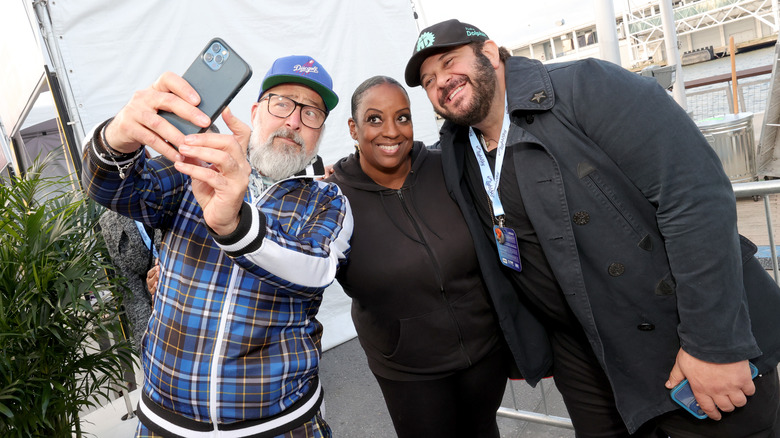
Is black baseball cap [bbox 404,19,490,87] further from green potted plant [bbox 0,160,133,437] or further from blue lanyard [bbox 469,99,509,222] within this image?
green potted plant [bbox 0,160,133,437]

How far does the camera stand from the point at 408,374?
2.09 meters

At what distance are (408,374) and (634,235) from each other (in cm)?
110

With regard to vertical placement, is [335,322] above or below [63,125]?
below

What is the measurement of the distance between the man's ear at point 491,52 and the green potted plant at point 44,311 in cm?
237

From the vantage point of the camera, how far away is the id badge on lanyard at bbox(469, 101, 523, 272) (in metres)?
1.78

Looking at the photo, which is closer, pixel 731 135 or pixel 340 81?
pixel 340 81

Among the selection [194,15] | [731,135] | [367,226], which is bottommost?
[731,135]

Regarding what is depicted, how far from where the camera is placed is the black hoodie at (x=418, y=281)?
6.52 feet

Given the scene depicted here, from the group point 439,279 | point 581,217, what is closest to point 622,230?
point 581,217

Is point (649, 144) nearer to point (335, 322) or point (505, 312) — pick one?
point (505, 312)

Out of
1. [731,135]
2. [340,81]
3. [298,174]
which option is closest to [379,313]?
[298,174]

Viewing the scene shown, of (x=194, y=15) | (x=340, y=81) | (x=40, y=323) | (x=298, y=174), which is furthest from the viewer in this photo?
(x=340, y=81)

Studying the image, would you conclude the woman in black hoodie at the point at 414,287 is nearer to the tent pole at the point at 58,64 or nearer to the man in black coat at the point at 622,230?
the man in black coat at the point at 622,230

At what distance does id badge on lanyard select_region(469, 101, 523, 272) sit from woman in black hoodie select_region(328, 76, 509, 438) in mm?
190
